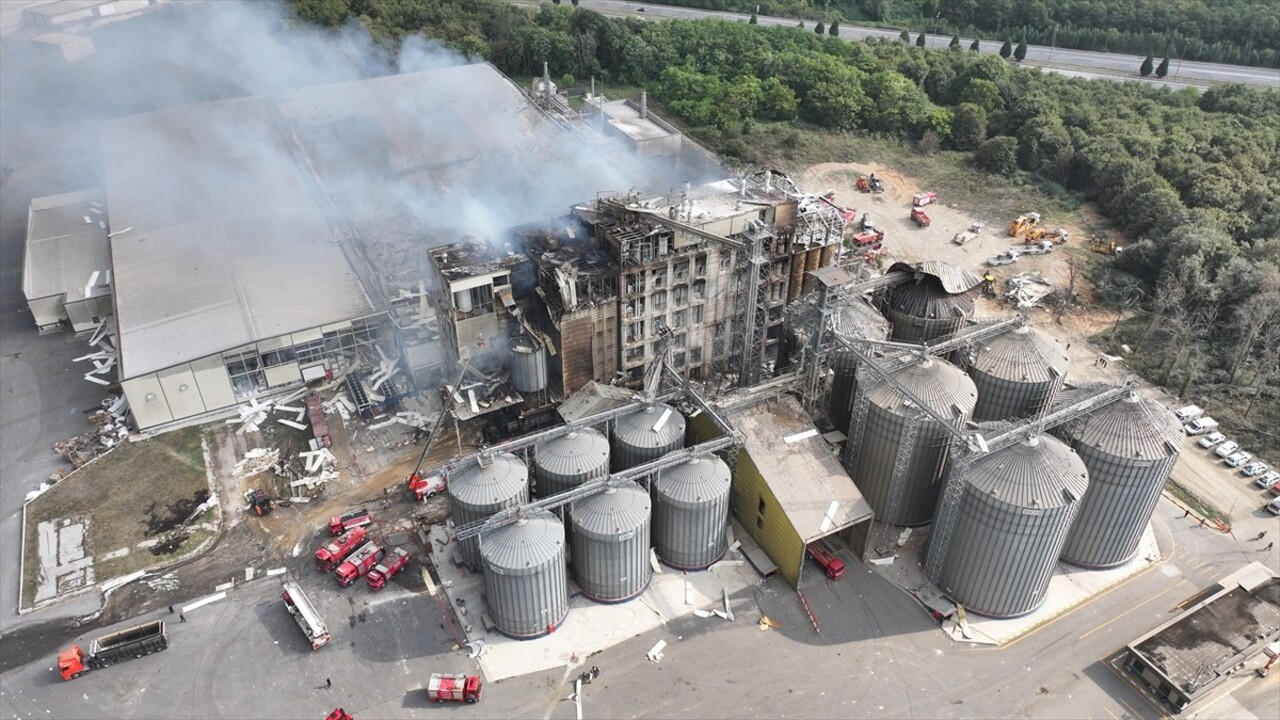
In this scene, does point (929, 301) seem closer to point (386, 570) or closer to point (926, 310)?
point (926, 310)

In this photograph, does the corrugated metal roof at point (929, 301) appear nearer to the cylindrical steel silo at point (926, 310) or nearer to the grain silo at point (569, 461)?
the cylindrical steel silo at point (926, 310)

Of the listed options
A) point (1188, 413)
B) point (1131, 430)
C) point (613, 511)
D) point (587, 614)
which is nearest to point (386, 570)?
point (587, 614)

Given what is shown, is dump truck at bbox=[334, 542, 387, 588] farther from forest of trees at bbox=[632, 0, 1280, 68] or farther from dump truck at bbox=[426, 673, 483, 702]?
forest of trees at bbox=[632, 0, 1280, 68]

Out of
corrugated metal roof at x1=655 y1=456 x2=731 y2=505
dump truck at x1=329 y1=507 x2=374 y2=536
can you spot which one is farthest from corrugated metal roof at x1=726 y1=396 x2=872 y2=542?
dump truck at x1=329 y1=507 x2=374 y2=536

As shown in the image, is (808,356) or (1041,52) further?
(1041,52)

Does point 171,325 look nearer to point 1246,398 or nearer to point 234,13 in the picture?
point 234,13

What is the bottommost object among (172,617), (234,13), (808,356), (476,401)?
(172,617)

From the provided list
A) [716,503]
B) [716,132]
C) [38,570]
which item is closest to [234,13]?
[716,132]

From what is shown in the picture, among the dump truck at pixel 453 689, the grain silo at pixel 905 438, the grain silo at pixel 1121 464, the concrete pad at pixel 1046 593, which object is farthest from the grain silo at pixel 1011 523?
the dump truck at pixel 453 689
